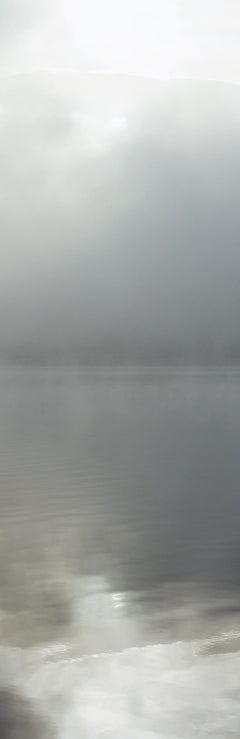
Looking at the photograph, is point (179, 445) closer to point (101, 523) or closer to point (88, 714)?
point (101, 523)

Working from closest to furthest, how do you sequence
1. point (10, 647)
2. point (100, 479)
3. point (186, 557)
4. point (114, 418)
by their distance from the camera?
point (10, 647) < point (186, 557) < point (100, 479) < point (114, 418)

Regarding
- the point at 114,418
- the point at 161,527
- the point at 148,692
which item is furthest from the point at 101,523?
the point at 114,418

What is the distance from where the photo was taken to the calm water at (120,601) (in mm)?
11797

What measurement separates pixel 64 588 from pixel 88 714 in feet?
29.1

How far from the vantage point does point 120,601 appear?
19.2 m

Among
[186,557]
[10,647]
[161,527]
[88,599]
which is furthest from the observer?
[161,527]

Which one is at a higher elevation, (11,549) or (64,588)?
(11,549)

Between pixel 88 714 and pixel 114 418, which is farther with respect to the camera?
pixel 114 418

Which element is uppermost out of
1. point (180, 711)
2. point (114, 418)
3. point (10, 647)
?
point (114, 418)

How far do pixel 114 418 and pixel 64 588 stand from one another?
3294 inches

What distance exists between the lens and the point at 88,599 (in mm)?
19266

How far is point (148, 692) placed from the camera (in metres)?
12.5

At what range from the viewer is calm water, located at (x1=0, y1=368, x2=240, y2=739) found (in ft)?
38.7

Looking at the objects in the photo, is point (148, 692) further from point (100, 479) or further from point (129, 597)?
point (100, 479)
